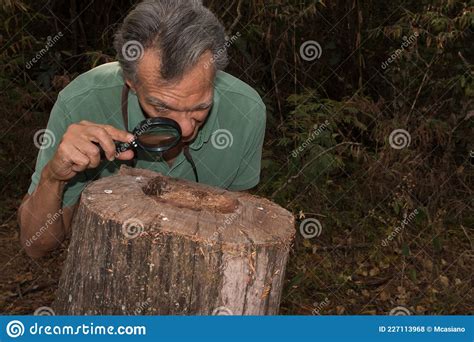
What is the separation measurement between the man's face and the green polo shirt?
292mm

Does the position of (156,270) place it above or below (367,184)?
above

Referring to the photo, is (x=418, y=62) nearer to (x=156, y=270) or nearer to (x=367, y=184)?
(x=367, y=184)

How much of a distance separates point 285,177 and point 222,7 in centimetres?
157

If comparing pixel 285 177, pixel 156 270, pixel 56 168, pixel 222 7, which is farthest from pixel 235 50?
pixel 156 270

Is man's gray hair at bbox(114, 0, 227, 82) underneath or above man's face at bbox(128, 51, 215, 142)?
above

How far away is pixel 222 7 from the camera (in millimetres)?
5590
